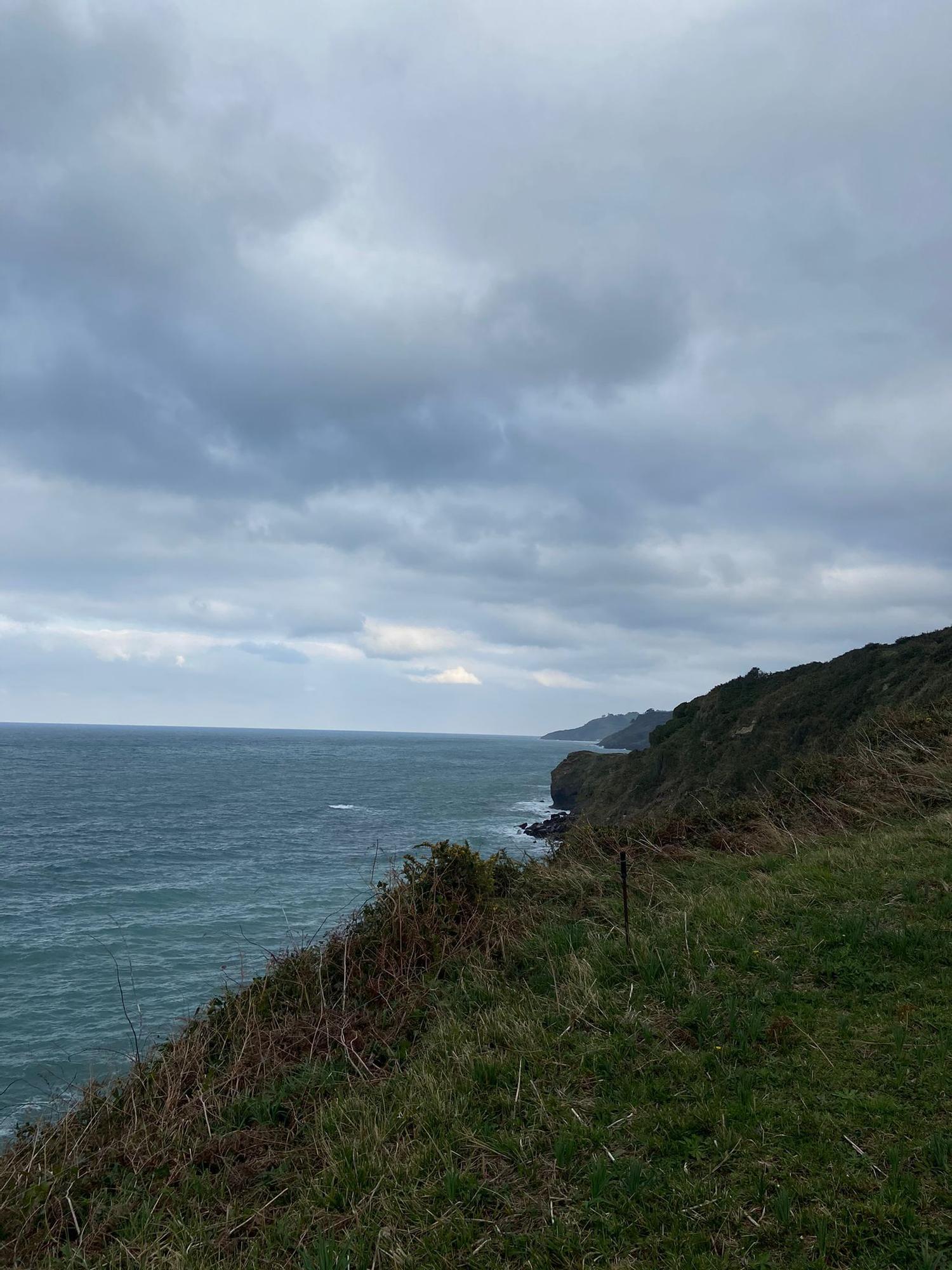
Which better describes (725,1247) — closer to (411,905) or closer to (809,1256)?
(809,1256)

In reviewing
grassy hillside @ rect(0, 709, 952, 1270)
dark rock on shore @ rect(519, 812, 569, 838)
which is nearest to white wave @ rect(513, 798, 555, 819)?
dark rock on shore @ rect(519, 812, 569, 838)

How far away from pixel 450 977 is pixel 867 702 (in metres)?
35.1

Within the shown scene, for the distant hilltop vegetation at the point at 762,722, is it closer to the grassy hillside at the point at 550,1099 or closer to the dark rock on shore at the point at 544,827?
the dark rock on shore at the point at 544,827

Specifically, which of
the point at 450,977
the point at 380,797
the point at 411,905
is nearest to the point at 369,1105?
the point at 450,977

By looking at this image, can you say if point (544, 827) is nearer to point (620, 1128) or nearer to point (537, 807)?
point (537, 807)

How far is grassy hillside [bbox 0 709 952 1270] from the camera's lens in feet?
13.7

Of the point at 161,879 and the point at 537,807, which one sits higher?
the point at 161,879

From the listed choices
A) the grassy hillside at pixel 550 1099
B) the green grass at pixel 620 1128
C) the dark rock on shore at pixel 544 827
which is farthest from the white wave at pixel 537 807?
the green grass at pixel 620 1128

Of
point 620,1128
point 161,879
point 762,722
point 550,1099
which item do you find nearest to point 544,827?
point 762,722

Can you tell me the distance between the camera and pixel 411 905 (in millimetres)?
9188

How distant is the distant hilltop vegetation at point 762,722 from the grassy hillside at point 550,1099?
2269 centimetres

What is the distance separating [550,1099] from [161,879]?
37688mm

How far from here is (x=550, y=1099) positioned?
537cm

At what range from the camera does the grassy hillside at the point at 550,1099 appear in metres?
4.17
